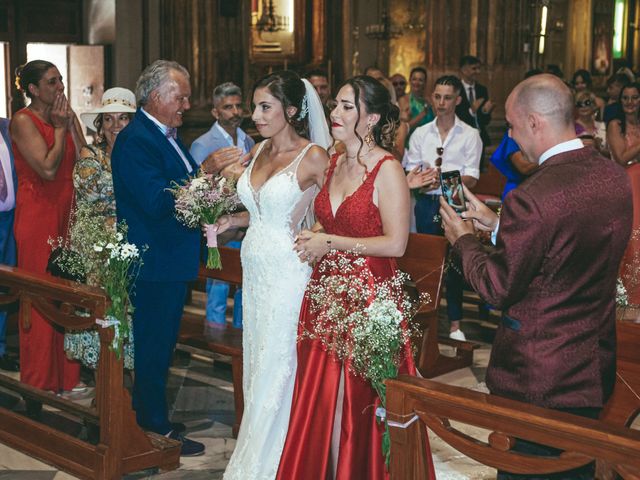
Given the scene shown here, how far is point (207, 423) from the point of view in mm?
5582

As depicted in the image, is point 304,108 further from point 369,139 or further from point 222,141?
point 222,141

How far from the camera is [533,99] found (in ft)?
9.59

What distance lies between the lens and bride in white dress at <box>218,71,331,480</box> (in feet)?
14.6

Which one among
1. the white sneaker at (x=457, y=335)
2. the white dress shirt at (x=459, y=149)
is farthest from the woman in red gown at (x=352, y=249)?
the white dress shirt at (x=459, y=149)

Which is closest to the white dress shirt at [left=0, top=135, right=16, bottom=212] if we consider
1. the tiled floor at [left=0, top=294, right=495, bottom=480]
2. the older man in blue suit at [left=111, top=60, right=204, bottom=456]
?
the tiled floor at [left=0, top=294, right=495, bottom=480]

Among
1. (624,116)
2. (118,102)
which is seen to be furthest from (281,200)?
(624,116)

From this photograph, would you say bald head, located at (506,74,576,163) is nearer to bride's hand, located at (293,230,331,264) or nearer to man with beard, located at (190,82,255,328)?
bride's hand, located at (293,230,331,264)

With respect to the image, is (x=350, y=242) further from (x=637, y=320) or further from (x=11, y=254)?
(x=11, y=254)

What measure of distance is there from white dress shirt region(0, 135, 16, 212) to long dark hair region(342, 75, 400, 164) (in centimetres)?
298

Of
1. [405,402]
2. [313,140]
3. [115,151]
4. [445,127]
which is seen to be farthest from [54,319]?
[445,127]

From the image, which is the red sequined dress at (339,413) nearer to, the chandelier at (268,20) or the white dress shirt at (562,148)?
the white dress shirt at (562,148)

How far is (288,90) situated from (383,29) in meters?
10.7

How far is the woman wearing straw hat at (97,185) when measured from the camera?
→ 5219mm

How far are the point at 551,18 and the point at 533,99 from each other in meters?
15.9
